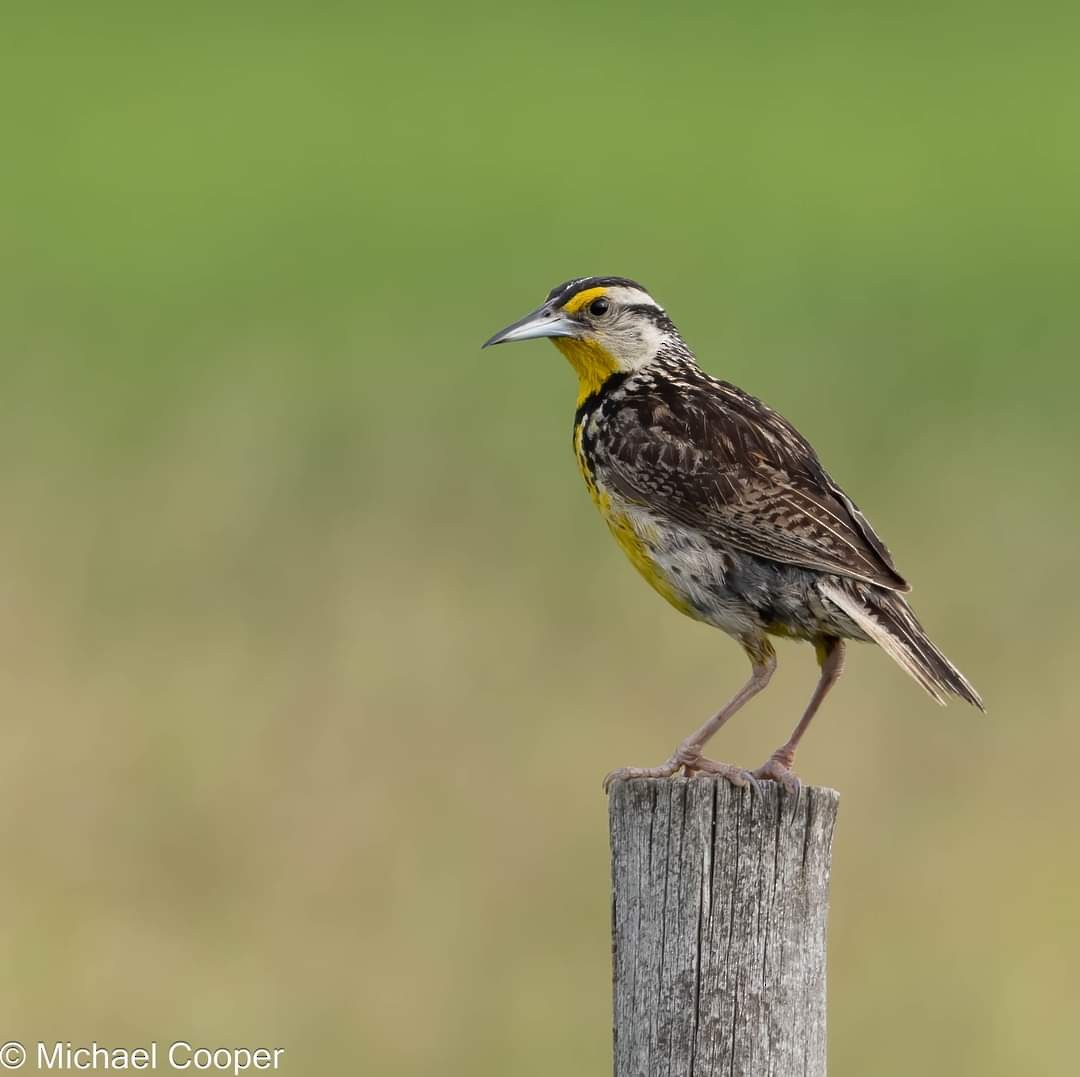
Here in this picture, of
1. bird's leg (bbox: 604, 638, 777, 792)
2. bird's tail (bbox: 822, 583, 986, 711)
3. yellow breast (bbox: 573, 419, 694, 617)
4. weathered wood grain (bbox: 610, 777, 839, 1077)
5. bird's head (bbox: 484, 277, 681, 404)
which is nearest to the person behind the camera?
weathered wood grain (bbox: 610, 777, 839, 1077)

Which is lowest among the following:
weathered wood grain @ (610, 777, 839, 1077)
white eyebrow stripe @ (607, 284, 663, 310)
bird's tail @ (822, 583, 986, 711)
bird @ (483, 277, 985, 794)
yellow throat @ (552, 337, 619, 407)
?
weathered wood grain @ (610, 777, 839, 1077)

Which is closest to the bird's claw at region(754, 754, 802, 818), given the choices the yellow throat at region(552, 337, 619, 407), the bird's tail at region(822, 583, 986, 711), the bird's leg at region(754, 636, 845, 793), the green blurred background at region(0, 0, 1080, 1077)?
the bird's leg at region(754, 636, 845, 793)

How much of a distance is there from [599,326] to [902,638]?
1.17 meters

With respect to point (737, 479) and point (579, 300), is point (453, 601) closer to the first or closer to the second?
point (579, 300)

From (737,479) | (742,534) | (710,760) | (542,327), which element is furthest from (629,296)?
(710,760)

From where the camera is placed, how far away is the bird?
14.9 ft

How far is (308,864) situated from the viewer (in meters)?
6.59

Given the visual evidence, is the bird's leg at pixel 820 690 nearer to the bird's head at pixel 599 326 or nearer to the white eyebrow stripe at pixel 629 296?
the bird's head at pixel 599 326

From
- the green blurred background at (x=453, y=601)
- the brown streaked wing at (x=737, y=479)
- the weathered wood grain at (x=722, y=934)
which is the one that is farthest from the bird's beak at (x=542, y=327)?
the green blurred background at (x=453, y=601)

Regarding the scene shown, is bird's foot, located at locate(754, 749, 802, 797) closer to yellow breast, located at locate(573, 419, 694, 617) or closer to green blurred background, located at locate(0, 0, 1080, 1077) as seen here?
yellow breast, located at locate(573, 419, 694, 617)

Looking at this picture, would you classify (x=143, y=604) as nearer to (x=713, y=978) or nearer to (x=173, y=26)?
(x=713, y=978)

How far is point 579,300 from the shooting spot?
207 inches

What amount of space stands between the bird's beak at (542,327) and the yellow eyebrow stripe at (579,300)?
21 millimetres

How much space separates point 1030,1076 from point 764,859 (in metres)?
2.48
